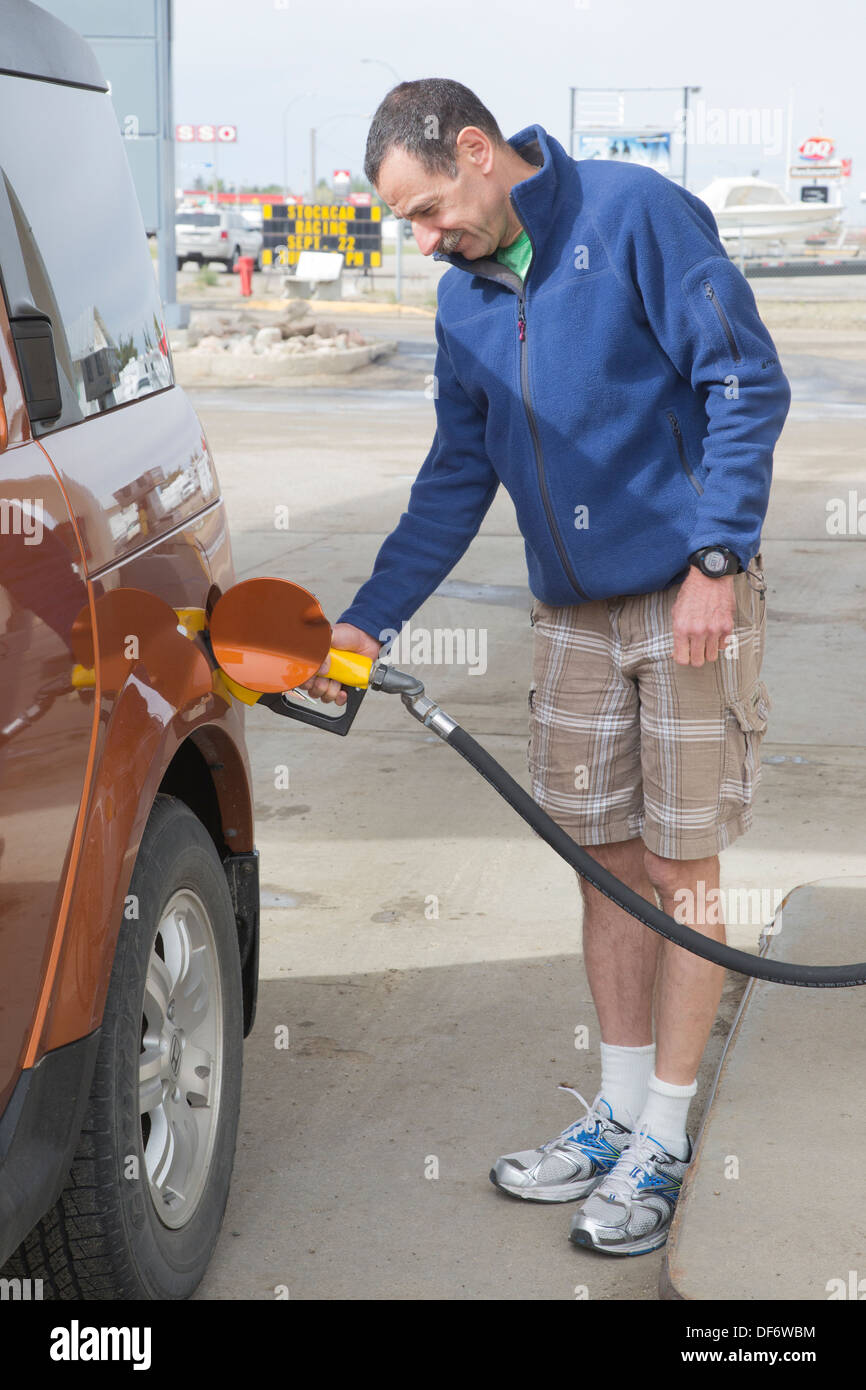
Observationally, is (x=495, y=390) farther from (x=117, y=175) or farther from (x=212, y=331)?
(x=212, y=331)

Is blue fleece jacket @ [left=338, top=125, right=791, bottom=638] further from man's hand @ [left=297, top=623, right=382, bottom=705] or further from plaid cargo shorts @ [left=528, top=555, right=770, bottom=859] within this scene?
man's hand @ [left=297, top=623, right=382, bottom=705]

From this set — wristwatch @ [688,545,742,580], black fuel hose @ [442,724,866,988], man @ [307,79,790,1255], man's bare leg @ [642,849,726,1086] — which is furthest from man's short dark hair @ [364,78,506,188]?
man's bare leg @ [642,849,726,1086]

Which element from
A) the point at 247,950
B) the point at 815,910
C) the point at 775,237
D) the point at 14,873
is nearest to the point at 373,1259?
the point at 247,950

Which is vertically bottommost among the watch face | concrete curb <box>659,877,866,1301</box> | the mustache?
concrete curb <box>659,877,866,1301</box>

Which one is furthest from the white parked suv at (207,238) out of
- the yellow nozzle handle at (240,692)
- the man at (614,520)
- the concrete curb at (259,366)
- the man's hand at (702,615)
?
the man's hand at (702,615)

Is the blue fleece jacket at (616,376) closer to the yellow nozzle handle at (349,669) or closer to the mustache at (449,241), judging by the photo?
the mustache at (449,241)

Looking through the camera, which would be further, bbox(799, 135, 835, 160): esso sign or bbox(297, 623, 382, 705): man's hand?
bbox(799, 135, 835, 160): esso sign

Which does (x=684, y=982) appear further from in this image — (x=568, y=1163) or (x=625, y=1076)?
(x=568, y=1163)

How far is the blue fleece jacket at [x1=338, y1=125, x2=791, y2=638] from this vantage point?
98.3 inches

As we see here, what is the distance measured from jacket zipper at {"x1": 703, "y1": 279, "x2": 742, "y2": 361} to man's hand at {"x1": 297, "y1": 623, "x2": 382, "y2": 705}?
855 mm

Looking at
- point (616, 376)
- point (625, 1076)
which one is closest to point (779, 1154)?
point (625, 1076)

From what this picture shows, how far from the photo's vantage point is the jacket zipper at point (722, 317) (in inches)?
97.4

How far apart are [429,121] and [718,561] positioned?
88 centimetres

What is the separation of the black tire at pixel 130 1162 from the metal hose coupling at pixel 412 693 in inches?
16.9
